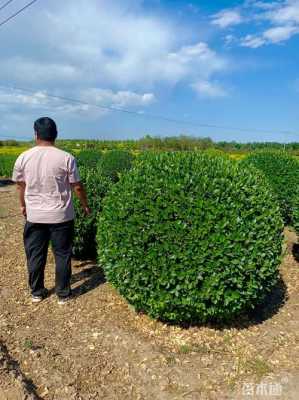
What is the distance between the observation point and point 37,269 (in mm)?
4344

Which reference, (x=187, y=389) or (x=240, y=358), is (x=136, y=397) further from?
(x=240, y=358)

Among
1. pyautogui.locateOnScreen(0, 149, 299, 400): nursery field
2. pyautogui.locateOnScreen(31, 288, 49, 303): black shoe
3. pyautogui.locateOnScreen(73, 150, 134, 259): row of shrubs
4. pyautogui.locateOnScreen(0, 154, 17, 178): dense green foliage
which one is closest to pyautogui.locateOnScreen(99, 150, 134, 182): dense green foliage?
pyautogui.locateOnScreen(73, 150, 134, 259): row of shrubs

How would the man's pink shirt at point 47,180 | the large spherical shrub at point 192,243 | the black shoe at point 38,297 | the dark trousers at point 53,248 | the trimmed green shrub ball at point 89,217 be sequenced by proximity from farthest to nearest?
the trimmed green shrub ball at point 89,217 → the black shoe at point 38,297 → the dark trousers at point 53,248 → the man's pink shirt at point 47,180 → the large spherical shrub at point 192,243

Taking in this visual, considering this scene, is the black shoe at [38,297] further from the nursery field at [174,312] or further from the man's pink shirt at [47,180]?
the man's pink shirt at [47,180]

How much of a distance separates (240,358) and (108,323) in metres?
1.34

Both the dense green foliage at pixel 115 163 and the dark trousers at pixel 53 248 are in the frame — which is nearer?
the dark trousers at pixel 53 248

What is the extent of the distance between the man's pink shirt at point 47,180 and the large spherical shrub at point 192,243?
1.87 ft

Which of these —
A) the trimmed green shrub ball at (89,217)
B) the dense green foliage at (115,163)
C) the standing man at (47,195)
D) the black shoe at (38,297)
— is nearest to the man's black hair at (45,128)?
the standing man at (47,195)

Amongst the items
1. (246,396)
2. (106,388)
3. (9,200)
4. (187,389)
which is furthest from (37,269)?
(9,200)

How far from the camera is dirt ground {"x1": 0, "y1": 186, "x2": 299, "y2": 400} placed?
297 cm

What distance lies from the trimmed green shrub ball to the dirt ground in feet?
2.90

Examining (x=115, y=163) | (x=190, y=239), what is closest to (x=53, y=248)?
(x=190, y=239)

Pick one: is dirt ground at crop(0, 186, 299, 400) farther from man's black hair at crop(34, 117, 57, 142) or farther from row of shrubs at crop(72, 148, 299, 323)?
man's black hair at crop(34, 117, 57, 142)

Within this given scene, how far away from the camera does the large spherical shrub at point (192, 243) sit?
3.43 meters
